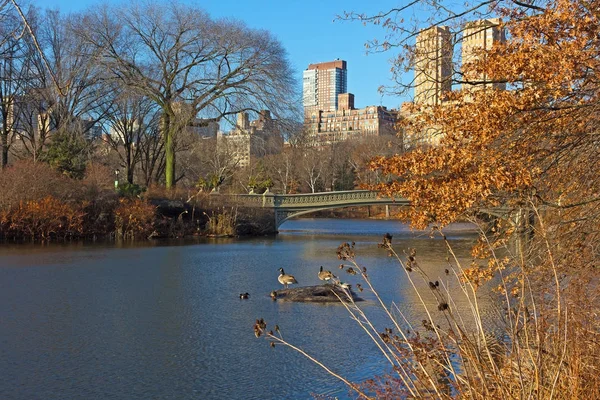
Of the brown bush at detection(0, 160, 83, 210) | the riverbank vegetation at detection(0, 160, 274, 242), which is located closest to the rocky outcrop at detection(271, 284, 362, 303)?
the riverbank vegetation at detection(0, 160, 274, 242)

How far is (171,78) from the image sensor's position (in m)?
30.0

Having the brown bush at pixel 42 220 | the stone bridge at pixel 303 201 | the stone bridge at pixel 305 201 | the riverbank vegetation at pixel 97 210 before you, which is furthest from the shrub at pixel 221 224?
the brown bush at pixel 42 220

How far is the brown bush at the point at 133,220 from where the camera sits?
2745 centimetres

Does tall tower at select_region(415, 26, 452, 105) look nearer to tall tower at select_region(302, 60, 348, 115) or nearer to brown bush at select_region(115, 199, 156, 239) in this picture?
brown bush at select_region(115, 199, 156, 239)

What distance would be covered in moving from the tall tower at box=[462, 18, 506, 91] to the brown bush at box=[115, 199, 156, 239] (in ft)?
73.3

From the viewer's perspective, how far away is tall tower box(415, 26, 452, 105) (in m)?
6.54

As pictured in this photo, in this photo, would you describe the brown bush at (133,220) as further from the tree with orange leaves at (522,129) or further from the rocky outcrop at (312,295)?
the tree with orange leaves at (522,129)

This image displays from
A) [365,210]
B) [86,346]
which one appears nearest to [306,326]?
[86,346]

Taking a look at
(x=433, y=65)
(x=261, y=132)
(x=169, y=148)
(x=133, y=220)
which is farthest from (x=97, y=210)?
(x=433, y=65)

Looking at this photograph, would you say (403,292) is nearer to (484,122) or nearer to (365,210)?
(484,122)

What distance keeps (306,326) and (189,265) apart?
28.5ft

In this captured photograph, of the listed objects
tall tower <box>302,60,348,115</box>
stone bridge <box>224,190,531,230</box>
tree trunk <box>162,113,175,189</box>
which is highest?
tall tower <box>302,60,348,115</box>

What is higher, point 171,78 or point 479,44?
point 171,78

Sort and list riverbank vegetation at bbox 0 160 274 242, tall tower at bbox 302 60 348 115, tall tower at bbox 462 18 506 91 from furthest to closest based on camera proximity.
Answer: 1. tall tower at bbox 302 60 348 115
2. riverbank vegetation at bbox 0 160 274 242
3. tall tower at bbox 462 18 506 91
